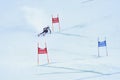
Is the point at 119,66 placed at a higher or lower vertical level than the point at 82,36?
lower

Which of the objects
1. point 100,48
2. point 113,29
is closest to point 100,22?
point 113,29

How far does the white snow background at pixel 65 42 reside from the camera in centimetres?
115

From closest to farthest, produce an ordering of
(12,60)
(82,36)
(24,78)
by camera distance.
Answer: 1. (24,78)
2. (12,60)
3. (82,36)

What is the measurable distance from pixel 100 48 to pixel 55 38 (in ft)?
0.58

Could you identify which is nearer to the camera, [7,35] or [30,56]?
[30,56]

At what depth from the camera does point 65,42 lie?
1.31m

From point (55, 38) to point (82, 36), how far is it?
99mm

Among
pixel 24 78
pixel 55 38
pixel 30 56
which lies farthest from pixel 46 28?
pixel 24 78

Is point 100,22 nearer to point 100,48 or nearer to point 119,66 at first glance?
point 100,48

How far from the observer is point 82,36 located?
134 centimetres

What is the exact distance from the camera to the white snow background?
45.3 inches

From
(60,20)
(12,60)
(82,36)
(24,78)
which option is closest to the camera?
(24,78)

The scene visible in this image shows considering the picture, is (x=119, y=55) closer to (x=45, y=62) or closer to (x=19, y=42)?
(x=45, y=62)

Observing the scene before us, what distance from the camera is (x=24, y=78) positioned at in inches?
44.6
